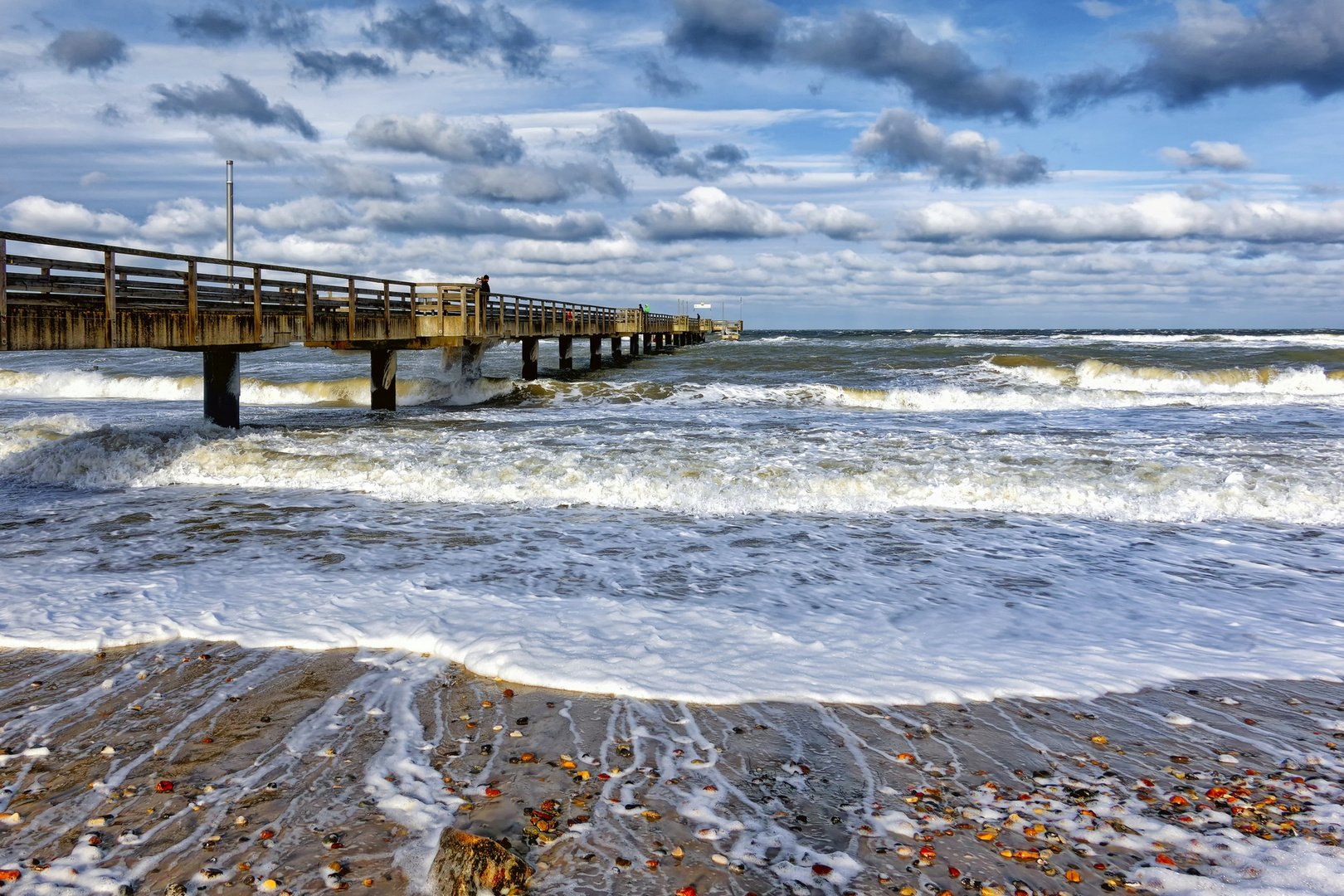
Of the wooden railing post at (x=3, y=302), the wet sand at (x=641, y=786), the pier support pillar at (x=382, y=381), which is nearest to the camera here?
the wet sand at (x=641, y=786)

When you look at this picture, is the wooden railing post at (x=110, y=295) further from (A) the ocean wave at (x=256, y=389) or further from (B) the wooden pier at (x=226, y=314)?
(A) the ocean wave at (x=256, y=389)

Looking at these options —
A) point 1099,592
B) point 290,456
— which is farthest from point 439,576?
point 290,456

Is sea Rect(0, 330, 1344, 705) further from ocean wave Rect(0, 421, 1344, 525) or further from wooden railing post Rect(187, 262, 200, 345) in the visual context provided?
wooden railing post Rect(187, 262, 200, 345)

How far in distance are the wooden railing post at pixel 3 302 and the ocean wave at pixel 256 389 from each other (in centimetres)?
1627

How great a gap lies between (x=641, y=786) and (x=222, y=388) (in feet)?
51.4

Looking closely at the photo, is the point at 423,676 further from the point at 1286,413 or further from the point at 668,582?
the point at 1286,413

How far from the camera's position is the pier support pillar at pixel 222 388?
1650cm

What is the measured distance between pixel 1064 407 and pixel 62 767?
24839 millimetres

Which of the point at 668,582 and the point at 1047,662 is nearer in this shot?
the point at 1047,662

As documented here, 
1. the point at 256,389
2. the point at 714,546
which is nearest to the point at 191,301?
the point at 714,546

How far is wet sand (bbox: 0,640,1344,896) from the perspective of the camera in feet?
10.7

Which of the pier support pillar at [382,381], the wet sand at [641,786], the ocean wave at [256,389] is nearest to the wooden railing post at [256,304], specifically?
the pier support pillar at [382,381]

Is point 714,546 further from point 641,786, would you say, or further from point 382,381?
point 382,381

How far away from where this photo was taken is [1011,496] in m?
11.4
